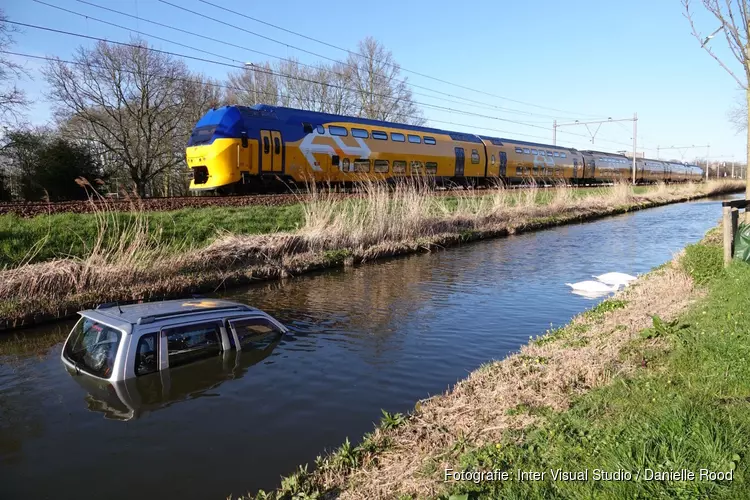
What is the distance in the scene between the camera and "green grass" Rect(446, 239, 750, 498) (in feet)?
10.4

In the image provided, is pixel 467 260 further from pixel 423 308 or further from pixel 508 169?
pixel 508 169

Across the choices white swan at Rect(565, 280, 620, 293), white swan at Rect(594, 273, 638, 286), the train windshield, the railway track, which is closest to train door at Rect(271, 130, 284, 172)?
the railway track

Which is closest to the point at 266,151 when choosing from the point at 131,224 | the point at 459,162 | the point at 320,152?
the point at 320,152

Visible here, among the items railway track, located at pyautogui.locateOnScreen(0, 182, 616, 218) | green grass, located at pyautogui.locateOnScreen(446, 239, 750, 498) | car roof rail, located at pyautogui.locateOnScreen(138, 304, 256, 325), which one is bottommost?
green grass, located at pyautogui.locateOnScreen(446, 239, 750, 498)

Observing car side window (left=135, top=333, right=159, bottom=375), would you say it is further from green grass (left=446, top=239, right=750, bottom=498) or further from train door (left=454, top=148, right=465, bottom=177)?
train door (left=454, top=148, right=465, bottom=177)

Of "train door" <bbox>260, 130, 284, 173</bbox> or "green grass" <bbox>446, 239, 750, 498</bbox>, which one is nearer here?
"green grass" <bbox>446, 239, 750, 498</bbox>

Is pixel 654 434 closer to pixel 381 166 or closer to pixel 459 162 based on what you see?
pixel 381 166

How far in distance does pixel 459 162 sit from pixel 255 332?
81.9ft

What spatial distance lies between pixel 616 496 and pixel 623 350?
3.40 m

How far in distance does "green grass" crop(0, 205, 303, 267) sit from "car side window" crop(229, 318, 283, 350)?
4.87 metres

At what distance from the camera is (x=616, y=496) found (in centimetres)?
304

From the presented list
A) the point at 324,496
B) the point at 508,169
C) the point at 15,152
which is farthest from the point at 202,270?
the point at 508,169

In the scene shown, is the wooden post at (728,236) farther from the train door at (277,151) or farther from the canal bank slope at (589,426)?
the train door at (277,151)

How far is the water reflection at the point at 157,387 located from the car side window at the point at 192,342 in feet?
0.35
